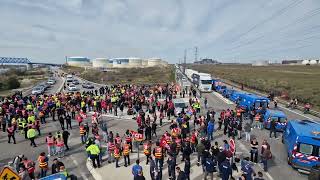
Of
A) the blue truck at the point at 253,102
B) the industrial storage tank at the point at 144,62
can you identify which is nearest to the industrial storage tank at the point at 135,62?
the industrial storage tank at the point at 144,62

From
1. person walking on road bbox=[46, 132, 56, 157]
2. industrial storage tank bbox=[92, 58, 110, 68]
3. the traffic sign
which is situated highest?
industrial storage tank bbox=[92, 58, 110, 68]

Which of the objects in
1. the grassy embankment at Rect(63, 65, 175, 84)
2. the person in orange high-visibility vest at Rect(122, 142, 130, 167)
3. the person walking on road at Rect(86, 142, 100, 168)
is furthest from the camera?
the grassy embankment at Rect(63, 65, 175, 84)

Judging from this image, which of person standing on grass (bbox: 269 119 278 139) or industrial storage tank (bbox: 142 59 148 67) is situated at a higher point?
industrial storage tank (bbox: 142 59 148 67)

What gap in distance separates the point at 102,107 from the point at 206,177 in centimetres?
1800

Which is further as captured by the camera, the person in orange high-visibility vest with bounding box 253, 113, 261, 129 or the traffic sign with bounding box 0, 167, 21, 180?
the person in orange high-visibility vest with bounding box 253, 113, 261, 129

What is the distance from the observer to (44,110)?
25750 mm

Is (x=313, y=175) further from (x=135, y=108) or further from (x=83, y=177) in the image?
(x=135, y=108)

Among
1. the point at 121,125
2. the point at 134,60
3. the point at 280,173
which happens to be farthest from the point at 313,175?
the point at 134,60

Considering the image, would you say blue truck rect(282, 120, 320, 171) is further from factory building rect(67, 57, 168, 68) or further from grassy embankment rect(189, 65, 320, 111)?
factory building rect(67, 57, 168, 68)

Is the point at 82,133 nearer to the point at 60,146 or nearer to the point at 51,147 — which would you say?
the point at 60,146

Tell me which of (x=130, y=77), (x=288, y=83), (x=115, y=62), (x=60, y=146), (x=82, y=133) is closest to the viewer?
(x=60, y=146)

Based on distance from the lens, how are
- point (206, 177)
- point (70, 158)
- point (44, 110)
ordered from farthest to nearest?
point (44, 110)
point (70, 158)
point (206, 177)

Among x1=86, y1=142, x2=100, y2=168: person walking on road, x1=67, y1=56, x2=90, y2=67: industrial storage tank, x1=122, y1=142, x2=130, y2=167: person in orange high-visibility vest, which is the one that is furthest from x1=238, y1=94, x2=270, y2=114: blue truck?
x1=67, y1=56, x2=90, y2=67: industrial storage tank

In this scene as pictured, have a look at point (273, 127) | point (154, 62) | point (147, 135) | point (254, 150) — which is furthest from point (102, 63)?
point (254, 150)
